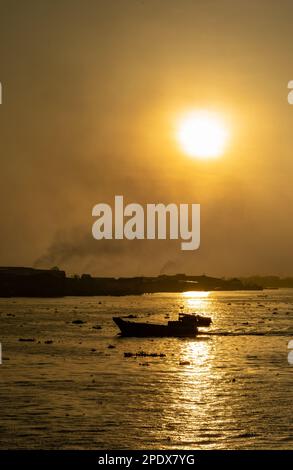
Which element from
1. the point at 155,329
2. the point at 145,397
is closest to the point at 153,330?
the point at 155,329

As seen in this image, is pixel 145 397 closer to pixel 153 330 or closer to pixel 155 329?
pixel 153 330

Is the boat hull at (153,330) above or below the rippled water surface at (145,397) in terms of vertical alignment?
above

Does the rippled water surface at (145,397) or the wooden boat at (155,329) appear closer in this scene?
the rippled water surface at (145,397)

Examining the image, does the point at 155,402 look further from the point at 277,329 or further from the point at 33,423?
the point at 277,329

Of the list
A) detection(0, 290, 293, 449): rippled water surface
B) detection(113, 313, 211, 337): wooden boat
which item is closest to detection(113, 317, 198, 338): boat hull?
detection(113, 313, 211, 337): wooden boat

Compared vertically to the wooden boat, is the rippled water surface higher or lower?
lower

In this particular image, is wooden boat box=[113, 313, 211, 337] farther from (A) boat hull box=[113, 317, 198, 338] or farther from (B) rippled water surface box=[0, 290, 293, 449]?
(B) rippled water surface box=[0, 290, 293, 449]

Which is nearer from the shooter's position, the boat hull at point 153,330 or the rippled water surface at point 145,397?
the rippled water surface at point 145,397

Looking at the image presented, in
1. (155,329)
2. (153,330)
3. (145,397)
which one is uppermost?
(155,329)

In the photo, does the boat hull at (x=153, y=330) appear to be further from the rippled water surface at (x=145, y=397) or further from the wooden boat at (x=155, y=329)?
the rippled water surface at (x=145, y=397)

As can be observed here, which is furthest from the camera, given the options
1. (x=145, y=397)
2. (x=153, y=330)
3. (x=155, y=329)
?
(x=155, y=329)

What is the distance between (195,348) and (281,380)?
30.0 meters

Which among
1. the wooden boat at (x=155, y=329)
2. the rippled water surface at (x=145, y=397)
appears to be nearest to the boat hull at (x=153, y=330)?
the wooden boat at (x=155, y=329)

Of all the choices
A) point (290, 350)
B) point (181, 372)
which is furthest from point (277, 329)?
point (181, 372)
